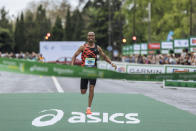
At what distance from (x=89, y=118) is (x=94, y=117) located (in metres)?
0.20

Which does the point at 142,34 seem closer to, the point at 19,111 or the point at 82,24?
the point at 82,24

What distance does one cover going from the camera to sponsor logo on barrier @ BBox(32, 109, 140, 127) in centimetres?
892

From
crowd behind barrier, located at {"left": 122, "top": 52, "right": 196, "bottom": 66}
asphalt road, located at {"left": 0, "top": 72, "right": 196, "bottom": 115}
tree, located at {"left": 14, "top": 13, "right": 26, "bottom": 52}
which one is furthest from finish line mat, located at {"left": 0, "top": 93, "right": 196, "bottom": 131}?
tree, located at {"left": 14, "top": 13, "right": 26, "bottom": 52}

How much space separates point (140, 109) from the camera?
11484mm

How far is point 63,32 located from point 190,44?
82.5m

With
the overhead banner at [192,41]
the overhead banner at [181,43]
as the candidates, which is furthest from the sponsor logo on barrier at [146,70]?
the overhead banner at [181,43]

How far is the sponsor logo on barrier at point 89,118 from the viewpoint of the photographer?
892 centimetres

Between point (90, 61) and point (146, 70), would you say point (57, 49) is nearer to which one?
point (146, 70)

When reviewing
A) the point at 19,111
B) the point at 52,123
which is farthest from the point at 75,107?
the point at 52,123

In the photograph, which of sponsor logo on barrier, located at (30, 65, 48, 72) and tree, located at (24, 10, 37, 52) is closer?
sponsor logo on barrier, located at (30, 65, 48, 72)

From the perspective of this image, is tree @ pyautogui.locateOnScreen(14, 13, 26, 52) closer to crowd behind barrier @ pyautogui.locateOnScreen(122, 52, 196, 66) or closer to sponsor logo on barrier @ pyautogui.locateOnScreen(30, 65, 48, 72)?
crowd behind barrier @ pyautogui.locateOnScreen(122, 52, 196, 66)

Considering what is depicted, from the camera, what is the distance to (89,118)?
9469 millimetres

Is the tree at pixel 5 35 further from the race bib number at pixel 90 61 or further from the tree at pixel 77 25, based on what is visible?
the race bib number at pixel 90 61

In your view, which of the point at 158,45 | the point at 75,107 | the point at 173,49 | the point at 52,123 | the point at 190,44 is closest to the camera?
the point at 52,123
